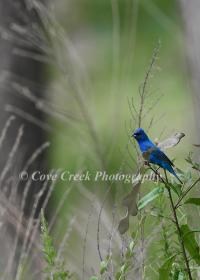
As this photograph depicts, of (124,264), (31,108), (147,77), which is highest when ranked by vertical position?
(31,108)

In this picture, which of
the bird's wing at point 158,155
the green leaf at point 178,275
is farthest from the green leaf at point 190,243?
the bird's wing at point 158,155

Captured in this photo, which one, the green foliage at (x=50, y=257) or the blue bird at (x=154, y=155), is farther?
the green foliage at (x=50, y=257)

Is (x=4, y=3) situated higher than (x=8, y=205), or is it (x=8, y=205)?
(x=4, y=3)

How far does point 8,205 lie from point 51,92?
8.99 ft

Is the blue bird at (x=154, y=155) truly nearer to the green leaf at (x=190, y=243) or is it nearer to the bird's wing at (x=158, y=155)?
the bird's wing at (x=158, y=155)

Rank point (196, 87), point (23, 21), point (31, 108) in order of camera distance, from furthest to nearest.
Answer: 1. point (31, 108)
2. point (23, 21)
3. point (196, 87)

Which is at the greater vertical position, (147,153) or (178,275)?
(147,153)

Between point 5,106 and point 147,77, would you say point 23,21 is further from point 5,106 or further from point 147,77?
point 147,77

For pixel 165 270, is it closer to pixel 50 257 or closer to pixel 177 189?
pixel 177 189

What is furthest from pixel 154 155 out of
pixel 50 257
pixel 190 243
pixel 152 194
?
pixel 50 257

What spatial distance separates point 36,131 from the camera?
578 cm

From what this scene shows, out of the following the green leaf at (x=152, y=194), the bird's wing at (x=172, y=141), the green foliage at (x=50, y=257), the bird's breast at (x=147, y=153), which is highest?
the bird's wing at (x=172, y=141)

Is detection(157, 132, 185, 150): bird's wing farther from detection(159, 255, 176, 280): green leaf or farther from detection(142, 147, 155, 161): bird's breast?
detection(159, 255, 176, 280): green leaf

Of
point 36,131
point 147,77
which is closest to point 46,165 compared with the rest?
point 36,131
